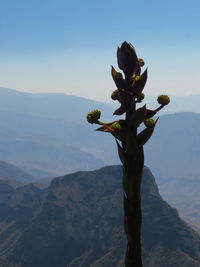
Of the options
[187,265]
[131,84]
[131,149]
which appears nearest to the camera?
[131,149]

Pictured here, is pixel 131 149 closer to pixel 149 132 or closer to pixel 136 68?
pixel 149 132

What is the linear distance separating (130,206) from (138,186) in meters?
0.48

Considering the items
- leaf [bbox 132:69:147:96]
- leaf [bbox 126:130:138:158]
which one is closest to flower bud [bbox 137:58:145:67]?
leaf [bbox 132:69:147:96]

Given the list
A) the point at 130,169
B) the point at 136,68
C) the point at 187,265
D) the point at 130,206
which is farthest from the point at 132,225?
the point at 187,265

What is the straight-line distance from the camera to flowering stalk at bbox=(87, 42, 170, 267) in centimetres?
884

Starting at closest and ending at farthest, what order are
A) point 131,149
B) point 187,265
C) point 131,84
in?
point 131,149
point 131,84
point 187,265

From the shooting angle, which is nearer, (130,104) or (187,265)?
(130,104)

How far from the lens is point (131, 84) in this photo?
30.9ft

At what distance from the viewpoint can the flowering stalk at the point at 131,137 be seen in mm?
8836

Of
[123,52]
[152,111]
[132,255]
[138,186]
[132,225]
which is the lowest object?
[132,255]

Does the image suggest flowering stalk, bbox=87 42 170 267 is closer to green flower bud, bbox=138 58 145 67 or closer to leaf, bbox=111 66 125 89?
leaf, bbox=111 66 125 89

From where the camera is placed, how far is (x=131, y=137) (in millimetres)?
8758

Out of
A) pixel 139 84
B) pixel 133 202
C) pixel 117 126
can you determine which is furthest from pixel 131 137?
pixel 133 202

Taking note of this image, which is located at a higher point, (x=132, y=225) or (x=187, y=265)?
(x=132, y=225)
